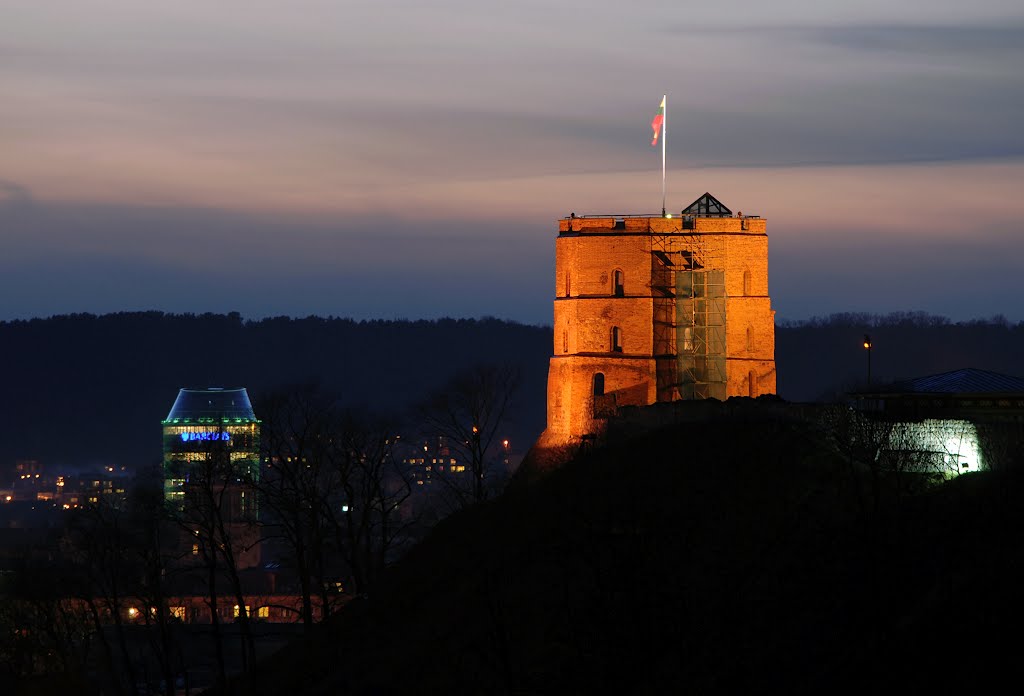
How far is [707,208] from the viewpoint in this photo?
237 feet

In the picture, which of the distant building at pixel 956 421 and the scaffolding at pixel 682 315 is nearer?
the distant building at pixel 956 421

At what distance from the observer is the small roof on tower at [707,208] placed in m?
71.9

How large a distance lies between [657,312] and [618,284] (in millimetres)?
1774

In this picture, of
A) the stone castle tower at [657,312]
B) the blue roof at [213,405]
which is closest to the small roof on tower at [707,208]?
the stone castle tower at [657,312]

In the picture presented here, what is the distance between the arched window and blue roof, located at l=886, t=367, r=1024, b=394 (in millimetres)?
18088

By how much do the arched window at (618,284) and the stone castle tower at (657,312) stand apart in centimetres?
4

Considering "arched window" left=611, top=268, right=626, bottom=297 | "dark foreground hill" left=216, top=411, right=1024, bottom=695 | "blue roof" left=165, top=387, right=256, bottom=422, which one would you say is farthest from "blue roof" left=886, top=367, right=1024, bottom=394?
"blue roof" left=165, top=387, right=256, bottom=422

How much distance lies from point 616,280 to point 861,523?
1205 inches

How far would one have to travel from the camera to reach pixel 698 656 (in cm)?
3753

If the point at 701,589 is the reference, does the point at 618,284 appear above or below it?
above

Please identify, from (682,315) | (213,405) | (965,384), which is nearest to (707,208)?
(682,315)

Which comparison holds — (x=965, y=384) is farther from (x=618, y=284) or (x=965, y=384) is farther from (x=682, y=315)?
(x=618, y=284)

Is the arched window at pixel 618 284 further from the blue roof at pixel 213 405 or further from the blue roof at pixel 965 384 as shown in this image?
the blue roof at pixel 213 405

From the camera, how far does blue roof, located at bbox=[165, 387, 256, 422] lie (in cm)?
15088
